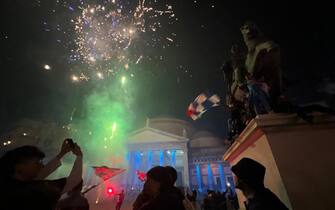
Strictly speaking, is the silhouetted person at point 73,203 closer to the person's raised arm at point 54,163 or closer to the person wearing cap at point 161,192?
the person's raised arm at point 54,163

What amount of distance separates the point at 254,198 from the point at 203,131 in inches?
2360

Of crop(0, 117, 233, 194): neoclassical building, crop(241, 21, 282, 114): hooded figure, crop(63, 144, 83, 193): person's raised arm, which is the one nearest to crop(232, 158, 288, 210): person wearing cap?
crop(241, 21, 282, 114): hooded figure

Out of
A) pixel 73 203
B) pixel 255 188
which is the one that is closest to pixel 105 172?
pixel 73 203

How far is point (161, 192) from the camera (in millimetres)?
2705

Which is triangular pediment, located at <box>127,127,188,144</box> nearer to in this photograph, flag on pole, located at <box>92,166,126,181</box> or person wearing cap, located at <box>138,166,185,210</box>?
flag on pole, located at <box>92,166,126,181</box>

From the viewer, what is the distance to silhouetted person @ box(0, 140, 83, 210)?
5.62ft

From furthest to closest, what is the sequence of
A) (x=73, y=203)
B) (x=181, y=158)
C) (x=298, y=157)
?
(x=181, y=158) < (x=73, y=203) < (x=298, y=157)

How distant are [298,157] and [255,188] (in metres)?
1.41

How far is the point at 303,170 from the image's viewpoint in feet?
10.5

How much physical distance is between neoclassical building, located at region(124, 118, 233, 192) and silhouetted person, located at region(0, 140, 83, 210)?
3904cm

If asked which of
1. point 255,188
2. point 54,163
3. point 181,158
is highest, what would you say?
point 181,158

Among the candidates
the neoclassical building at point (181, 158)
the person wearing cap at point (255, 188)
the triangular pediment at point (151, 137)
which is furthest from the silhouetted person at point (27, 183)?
the triangular pediment at point (151, 137)

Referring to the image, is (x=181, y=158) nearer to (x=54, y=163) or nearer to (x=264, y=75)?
(x=264, y=75)

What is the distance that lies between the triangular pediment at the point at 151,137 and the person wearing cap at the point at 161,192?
4527 cm
